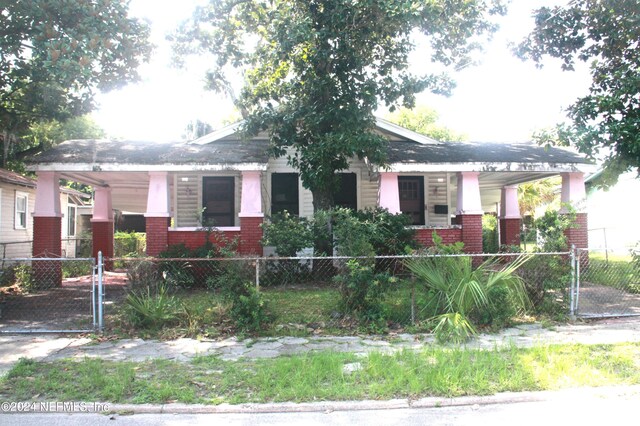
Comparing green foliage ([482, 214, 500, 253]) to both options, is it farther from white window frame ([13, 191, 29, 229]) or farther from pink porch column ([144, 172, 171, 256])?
white window frame ([13, 191, 29, 229])

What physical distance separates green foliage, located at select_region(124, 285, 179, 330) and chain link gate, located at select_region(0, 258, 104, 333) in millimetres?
460

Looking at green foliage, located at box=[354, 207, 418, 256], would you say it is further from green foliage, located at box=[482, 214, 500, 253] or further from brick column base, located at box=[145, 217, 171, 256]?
green foliage, located at box=[482, 214, 500, 253]

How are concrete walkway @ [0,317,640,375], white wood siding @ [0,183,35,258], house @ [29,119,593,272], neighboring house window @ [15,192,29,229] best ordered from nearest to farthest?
concrete walkway @ [0,317,640,375]
house @ [29,119,593,272]
white wood siding @ [0,183,35,258]
neighboring house window @ [15,192,29,229]

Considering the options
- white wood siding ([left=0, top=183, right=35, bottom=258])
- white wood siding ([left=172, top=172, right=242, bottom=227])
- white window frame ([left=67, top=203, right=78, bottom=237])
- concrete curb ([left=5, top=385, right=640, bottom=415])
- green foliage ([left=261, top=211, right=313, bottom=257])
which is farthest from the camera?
white window frame ([left=67, top=203, right=78, bottom=237])

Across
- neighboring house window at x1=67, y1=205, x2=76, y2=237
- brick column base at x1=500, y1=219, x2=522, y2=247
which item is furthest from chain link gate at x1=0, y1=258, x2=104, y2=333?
brick column base at x1=500, y1=219, x2=522, y2=247

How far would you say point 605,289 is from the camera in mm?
11180

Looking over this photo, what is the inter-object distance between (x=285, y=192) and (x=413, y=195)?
14.1ft

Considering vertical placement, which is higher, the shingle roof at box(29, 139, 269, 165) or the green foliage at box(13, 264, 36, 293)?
the shingle roof at box(29, 139, 269, 165)

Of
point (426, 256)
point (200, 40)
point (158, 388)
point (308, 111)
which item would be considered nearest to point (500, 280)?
point (426, 256)

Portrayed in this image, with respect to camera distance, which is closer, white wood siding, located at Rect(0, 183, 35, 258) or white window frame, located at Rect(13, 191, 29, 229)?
white wood siding, located at Rect(0, 183, 35, 258)

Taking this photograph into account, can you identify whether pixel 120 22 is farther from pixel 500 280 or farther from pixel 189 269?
pixel 500 280

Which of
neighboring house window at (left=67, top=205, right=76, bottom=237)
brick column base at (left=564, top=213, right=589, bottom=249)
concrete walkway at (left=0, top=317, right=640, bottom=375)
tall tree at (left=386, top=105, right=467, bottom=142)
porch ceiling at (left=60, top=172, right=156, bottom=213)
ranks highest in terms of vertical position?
tall tree at (left=386, top=105, right=467, bottom=142)

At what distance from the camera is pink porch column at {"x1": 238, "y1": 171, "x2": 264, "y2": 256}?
1238cm

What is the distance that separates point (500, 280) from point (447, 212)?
833 cm
